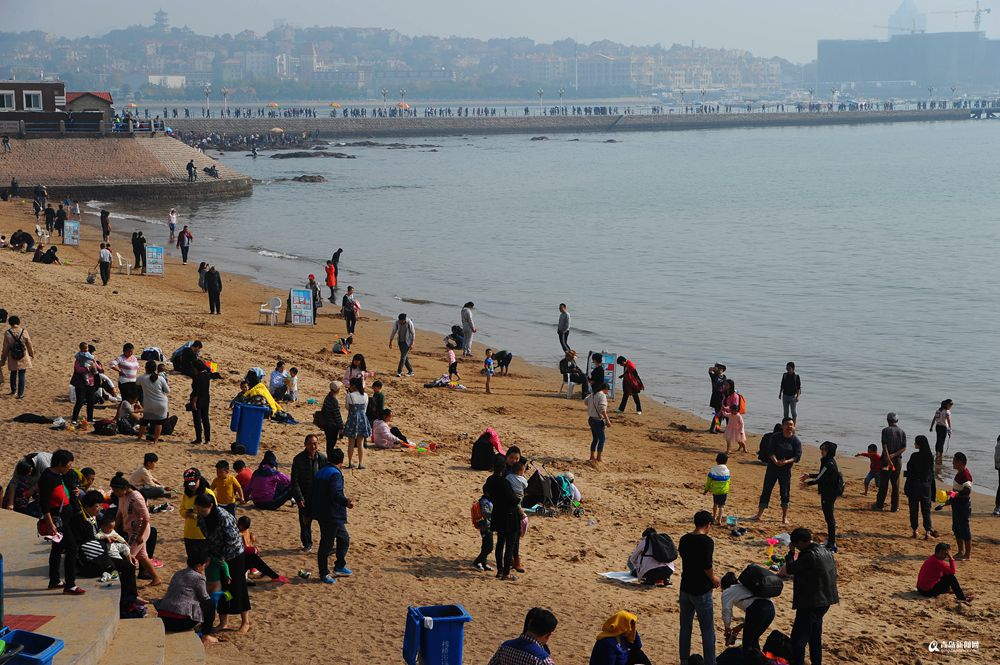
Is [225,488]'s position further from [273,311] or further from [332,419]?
[273,311]

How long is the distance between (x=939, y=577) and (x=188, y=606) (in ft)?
23.6

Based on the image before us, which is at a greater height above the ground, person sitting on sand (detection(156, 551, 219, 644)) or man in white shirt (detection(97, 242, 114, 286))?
man in white shirt (detection(97, 242, 114, 286))

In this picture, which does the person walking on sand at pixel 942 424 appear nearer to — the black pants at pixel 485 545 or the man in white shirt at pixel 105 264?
the black pants at pixel 485 545

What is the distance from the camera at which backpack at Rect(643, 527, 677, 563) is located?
36.6ft

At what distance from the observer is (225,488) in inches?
433

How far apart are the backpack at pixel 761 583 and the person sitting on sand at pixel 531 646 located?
2.92 metres

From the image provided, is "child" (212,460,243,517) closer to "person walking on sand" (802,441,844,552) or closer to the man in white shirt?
"person walking on sand" (802,441,844,552)

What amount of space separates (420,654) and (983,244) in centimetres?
5148

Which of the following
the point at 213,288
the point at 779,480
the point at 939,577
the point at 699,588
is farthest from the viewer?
the point at 213,288

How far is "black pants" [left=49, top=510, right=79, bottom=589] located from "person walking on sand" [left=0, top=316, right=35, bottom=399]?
23.9ft

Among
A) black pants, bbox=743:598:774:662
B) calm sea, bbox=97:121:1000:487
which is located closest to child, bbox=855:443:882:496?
calm sea, bbox=97:121:1000:487

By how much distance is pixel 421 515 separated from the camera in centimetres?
1272

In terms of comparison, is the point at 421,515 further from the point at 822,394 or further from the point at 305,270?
the point at 305,270

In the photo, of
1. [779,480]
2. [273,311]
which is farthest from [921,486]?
[273,311]
